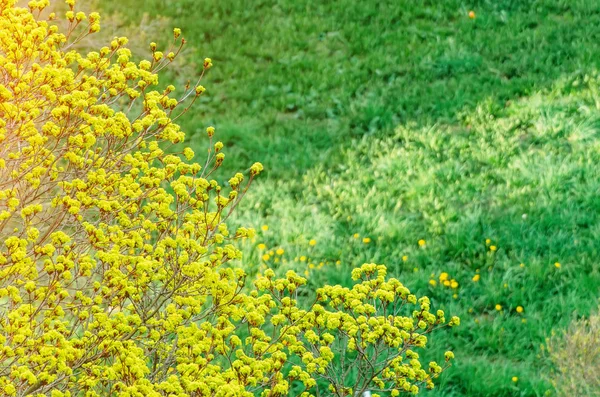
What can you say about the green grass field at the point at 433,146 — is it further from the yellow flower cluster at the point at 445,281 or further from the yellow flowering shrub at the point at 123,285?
the yellow flowering shrub at the point at 123,285

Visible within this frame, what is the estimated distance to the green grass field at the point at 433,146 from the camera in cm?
508

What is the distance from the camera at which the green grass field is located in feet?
16.7

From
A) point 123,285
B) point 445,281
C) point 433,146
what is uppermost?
point 123,285

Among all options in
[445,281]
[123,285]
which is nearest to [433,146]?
[445,281]

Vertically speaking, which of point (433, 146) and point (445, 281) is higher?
point (433, 146)

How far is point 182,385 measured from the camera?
263 centimetres

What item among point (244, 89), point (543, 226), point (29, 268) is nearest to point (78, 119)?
point (29, 268)

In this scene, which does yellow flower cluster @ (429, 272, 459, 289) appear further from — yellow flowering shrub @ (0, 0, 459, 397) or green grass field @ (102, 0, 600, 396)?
yellow flowering shrub @ (0, 0, 459, 397)

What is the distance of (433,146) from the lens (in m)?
6.53

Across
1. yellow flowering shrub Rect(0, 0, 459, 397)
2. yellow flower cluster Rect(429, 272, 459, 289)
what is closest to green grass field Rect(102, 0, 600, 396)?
yellow flower cluster Rect(429, 272, 459, 289)

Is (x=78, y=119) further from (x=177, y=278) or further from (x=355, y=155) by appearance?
(x=355, y=155)

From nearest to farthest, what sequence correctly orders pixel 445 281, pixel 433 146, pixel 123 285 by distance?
pixel 123 285, pixel 445 281, pixel 433 146

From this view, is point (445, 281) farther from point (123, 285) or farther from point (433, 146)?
point (123, 285)

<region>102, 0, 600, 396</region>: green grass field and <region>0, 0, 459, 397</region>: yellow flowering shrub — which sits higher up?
<region>0, 0, 459, 397</region>: yellow flowering shrub
